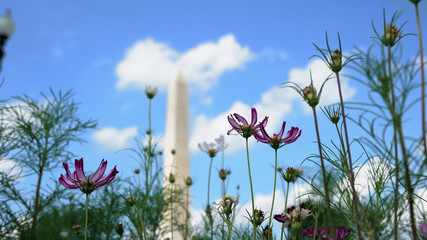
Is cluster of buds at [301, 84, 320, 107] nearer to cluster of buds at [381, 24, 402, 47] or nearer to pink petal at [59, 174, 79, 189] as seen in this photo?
cluster of buds at [381, 24, 402, 47]

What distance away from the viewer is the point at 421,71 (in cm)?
60

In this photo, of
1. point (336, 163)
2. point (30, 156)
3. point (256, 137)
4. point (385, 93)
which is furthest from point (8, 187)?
point (385, 93)

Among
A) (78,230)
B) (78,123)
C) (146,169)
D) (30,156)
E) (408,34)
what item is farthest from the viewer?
(78,123)

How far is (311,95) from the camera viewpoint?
Result: 0.66 meters

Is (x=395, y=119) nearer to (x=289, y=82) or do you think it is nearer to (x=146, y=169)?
(x=289, y=82)

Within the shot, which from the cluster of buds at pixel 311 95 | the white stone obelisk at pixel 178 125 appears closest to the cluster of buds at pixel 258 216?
the cluster of buds at pixel 311 95

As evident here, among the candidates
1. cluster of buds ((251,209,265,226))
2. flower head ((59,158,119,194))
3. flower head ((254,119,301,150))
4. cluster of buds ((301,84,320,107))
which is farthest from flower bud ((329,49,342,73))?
flower head ((59,158,119,194))

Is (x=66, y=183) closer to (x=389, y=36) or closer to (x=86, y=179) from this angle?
(x=86, y=179)

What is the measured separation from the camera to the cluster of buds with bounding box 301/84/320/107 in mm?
663

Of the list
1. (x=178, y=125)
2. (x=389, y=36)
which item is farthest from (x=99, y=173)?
(x=178, y=125)

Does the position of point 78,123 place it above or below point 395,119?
above

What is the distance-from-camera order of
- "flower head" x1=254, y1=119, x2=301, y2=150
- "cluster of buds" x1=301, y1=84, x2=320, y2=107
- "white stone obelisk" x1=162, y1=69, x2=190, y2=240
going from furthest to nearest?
"white stone obelisk" x1=162, y1=69, x2=190, y2=240 < "flower head" x1=254, y1=119, x2=301, y2=150 < "cluster of buds" x1=301, y1=84, x2=320, y2=107

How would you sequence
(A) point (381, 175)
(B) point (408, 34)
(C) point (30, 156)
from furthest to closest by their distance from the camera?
(C) point (30, 156) < (A) point (381, 175) < (B) point (408, 34)

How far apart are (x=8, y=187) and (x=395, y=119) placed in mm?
1535
